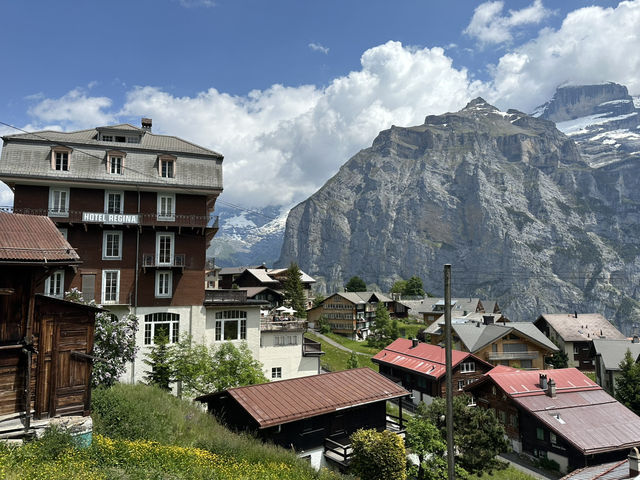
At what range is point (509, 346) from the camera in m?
68.2

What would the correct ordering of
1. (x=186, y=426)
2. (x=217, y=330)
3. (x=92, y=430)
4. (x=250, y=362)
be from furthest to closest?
(x=217, y=330)
(x=250, y=362)
(x=186, y=426)
(x=92, y=430)

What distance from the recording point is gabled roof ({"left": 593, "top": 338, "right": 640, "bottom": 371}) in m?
61.0

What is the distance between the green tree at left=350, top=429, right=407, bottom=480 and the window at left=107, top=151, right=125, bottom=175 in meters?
31.1

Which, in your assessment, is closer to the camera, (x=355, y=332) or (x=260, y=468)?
(x=260, y=468)

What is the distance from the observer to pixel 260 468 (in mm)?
15578

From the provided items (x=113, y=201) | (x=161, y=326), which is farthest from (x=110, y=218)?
(x=161, y=326)

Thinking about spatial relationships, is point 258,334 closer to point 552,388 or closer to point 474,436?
point 474,436

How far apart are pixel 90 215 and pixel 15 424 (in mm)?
24727

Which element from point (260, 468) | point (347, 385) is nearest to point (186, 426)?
point (260, 468)

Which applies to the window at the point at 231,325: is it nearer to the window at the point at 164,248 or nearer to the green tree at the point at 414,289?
the window at the point at 164,248

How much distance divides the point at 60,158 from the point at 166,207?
9669 millimetres

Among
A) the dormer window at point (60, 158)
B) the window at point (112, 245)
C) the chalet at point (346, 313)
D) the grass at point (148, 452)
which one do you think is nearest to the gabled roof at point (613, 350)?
the chalet at point (346, 313)

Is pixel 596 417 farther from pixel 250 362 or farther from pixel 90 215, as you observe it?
pixel 90 215

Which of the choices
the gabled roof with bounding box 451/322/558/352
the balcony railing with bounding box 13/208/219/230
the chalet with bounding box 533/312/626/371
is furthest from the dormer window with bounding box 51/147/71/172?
the chalet with bounding box 533/312/626/371
